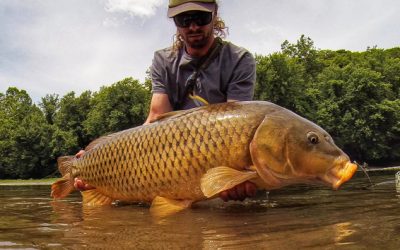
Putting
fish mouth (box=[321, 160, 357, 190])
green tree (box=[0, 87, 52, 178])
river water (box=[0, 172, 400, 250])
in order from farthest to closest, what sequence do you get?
green tree (box=[0, 87, 52, 178]), fish mouth (box=[321, 160, 357, 190]), river water (box=[0, 172, 400, 250])

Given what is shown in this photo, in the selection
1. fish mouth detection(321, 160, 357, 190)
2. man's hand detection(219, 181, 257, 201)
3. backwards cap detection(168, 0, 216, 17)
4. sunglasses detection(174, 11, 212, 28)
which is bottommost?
man's hand detection(219, 181, 257, 201)

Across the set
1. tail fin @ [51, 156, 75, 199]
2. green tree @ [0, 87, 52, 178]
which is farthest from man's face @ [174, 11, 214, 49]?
green tree @ [0, 87, 52, 178]

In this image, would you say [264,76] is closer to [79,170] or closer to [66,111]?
[66,111]

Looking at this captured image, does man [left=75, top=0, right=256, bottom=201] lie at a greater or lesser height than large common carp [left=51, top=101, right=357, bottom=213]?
greater

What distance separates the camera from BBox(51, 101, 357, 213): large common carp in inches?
98.0

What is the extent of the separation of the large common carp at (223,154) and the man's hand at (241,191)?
1.8 inches

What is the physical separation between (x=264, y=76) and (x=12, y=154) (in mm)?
24188

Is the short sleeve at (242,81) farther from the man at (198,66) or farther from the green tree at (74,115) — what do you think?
the green tree at (74,115)

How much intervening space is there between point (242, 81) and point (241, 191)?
1.40 m

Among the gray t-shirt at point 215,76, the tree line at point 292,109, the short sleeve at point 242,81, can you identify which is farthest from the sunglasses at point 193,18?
the tree line at point 292,109

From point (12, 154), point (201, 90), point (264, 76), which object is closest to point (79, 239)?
point (201, 90)

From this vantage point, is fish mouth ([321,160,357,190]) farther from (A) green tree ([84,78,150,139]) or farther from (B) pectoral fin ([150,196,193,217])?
(A) green tree ([84,78,150,139])

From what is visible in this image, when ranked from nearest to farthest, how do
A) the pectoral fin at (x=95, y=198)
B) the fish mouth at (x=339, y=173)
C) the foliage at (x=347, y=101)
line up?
the fish mouth at (x=339, y=173) → the pectoral fin at (x=95, y=198) → the foliage at (x=347, y=101)

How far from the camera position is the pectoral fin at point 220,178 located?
8.10 ft
